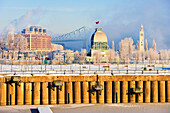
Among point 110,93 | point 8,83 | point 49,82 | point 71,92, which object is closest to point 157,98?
point 110,93

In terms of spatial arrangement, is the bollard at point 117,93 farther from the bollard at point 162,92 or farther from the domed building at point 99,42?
the domed building at point 99,42

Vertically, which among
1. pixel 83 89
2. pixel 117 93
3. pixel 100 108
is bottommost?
pixel 100 108

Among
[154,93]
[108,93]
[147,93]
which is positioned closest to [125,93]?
[108,93]

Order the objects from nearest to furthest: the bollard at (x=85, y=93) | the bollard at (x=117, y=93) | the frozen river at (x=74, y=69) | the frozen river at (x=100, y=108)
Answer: the frozen river at (x=100, y=108), the bollard at (x=85, y=93), the bollard at (x=117, y=93), the frozen river at (x=74, y=69)

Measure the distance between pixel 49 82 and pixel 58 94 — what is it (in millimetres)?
1597

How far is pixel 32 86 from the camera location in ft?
120

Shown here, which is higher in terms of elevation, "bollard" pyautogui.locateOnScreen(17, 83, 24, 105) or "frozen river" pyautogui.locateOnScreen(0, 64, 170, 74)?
"frozen river" pyautogui.locateOnScreen(0, 64, 170, 74)

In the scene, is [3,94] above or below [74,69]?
below

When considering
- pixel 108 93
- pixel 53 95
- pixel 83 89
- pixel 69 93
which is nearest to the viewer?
pixel 53 95

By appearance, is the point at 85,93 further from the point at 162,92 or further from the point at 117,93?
the point at 162,92

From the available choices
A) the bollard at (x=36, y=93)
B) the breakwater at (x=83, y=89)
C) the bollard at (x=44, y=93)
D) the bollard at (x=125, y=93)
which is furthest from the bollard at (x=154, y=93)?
the bollard at (x=36, y=93)

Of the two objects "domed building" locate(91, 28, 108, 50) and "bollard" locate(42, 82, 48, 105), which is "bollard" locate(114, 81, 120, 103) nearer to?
"bollard" locate(42, 82, 48, 105)

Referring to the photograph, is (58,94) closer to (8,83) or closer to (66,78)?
(66,78)

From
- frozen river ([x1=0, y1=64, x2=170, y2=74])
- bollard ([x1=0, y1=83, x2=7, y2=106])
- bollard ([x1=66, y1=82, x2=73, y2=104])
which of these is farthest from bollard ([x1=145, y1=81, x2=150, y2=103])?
bollard ([x1=0, y1=83, x2=7, y2=106])
